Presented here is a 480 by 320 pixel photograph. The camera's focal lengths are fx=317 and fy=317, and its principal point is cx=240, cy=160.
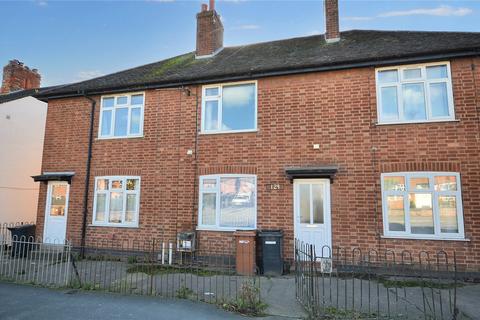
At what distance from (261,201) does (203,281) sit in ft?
9.22

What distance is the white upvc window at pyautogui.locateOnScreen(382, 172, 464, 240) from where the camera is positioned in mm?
7754

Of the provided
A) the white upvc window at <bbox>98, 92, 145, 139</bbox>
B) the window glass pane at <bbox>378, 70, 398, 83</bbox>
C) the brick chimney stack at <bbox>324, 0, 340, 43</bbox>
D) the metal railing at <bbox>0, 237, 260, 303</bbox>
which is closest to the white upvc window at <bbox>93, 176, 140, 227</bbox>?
the metal railing at <bbox>0, 237, 260, 303</bbox>

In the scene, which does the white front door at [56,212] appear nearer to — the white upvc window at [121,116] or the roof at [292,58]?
the white upvc window at [121,116]

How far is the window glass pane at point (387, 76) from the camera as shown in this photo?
28.5ft

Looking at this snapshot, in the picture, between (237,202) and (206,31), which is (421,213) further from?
(206,31)

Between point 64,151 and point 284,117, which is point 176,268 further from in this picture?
point 64,151

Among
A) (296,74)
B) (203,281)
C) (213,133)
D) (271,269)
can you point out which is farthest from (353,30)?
(203,281)

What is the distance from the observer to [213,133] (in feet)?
32.1

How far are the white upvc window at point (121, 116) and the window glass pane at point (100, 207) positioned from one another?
2017 mm

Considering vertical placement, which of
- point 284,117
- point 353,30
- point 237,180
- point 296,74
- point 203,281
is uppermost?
point 353,30

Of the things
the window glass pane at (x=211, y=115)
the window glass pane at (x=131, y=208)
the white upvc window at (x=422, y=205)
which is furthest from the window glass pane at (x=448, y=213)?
the window glass pane at (x=131, y=208)

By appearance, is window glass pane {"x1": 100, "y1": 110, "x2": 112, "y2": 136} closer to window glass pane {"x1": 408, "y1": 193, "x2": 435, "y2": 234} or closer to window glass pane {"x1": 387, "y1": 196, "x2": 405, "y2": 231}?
window glass pane {"x1": 387, "y1": 196, "x2": 405, "y2": 231}

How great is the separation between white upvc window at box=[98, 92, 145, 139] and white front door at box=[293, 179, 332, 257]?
5.67 metres

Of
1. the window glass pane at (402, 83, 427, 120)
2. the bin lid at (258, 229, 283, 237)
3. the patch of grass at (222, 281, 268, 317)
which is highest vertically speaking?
the window glass pane at (402, 83, 427, 120)
